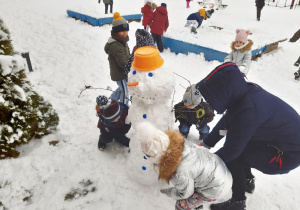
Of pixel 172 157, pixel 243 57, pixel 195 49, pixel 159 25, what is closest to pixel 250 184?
Result: pixel 172 157

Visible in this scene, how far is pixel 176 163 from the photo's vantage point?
168cm

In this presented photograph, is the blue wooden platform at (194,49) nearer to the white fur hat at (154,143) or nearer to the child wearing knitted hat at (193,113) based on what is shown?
the child wearing knitted hat at (193,113)

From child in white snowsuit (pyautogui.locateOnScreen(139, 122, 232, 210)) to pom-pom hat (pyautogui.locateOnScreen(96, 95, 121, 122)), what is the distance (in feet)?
3.16

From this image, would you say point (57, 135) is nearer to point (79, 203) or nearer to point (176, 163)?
point (79, 203)

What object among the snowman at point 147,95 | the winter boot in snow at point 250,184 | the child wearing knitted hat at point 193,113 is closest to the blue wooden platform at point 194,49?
the child wearing knitted hat at point 193,113

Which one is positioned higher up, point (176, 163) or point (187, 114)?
point (176, 163)

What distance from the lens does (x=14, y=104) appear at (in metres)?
2.57

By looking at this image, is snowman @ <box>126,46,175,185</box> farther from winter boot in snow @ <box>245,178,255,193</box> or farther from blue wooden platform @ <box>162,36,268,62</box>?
blue wooden platform @ <box>162,36,268,62</box>

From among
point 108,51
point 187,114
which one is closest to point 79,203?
point 187,114

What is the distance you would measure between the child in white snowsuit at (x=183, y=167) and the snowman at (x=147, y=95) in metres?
0.41

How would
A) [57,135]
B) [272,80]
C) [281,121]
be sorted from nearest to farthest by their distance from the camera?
[281,121]
[57,135]
[272,80]

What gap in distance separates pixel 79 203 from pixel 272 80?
5526 mm

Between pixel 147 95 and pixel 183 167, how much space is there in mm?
814

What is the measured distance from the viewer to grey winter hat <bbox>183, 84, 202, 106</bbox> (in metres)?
2.90
